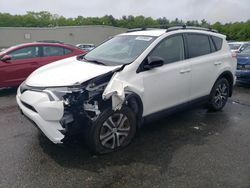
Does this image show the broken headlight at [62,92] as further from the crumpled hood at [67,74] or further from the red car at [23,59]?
the red car at [23,59]

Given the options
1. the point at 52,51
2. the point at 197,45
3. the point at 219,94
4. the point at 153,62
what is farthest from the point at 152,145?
the point at 52,51

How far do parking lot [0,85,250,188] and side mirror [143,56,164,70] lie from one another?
1.18m

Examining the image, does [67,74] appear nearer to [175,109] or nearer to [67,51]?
[175,109]

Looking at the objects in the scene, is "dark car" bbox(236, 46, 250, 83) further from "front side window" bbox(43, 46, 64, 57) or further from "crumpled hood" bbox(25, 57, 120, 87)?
"crumpled hood" bbox(25, 57, 120, 87)

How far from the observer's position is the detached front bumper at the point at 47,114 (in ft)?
10.9

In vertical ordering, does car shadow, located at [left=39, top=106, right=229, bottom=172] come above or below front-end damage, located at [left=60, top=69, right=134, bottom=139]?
below

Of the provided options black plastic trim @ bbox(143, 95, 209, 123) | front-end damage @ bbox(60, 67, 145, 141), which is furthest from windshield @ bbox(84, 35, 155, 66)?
black plastic trim @ bbox(143, 95, 209, 123)

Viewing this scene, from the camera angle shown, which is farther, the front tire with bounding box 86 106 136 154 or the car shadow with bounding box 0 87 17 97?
the car shadow with bounding box 0 87 17 97

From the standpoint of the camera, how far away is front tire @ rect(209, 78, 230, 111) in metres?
5.52

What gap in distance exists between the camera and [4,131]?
4.62 meters

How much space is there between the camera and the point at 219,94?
570 cm

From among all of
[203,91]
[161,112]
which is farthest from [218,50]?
[161,112]

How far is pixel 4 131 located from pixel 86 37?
45.5 metres

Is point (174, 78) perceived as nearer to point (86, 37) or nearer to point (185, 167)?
point (185, 167)
